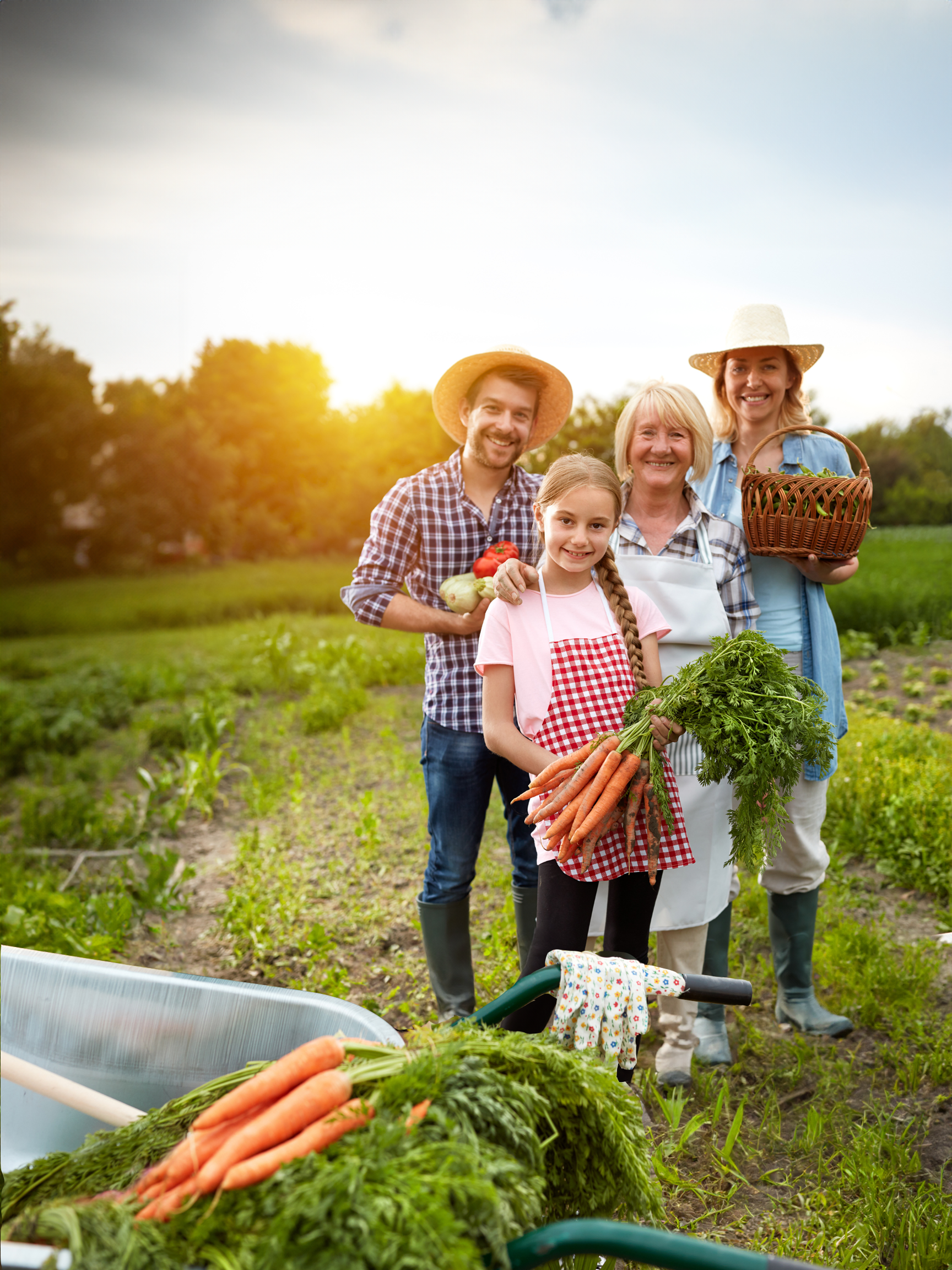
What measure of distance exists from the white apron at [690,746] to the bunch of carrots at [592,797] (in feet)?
1.32

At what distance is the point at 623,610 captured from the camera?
2260mm

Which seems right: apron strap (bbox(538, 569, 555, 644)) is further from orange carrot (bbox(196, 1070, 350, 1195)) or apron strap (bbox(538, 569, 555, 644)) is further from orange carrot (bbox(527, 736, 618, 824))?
orange carrot (bbox(196, 1070, 350, 1195))

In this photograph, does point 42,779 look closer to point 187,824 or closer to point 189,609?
point 187,824

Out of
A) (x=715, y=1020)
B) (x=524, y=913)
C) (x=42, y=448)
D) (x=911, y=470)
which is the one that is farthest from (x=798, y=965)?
(x=42, y=448)

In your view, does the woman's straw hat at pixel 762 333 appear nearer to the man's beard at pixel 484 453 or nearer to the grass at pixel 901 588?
the man's beard at pixel 484 453

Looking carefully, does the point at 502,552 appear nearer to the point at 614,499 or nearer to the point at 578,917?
the point at 614,499

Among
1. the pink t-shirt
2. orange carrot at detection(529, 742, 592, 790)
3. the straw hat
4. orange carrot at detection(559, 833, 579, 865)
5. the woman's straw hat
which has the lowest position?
orange carrot at detection(559, 833, 579, 865)

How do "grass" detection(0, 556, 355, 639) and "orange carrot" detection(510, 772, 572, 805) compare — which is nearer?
"orange carrot" detection(510, 772, 572, 805)

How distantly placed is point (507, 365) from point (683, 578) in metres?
0.81

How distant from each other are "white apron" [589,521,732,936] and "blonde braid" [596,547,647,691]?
6.0 inches

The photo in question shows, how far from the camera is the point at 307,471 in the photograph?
17.1m

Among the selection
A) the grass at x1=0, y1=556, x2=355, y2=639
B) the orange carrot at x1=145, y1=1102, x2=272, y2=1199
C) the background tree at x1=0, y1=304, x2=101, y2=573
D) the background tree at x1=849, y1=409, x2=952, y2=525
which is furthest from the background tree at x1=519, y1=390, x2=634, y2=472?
the background tree at x1=0, y1=304, x2=101, y2=573

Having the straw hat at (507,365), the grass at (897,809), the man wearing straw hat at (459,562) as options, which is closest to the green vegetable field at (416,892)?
the grass at (897,809)

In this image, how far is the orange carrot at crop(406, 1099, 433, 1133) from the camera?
112cm
